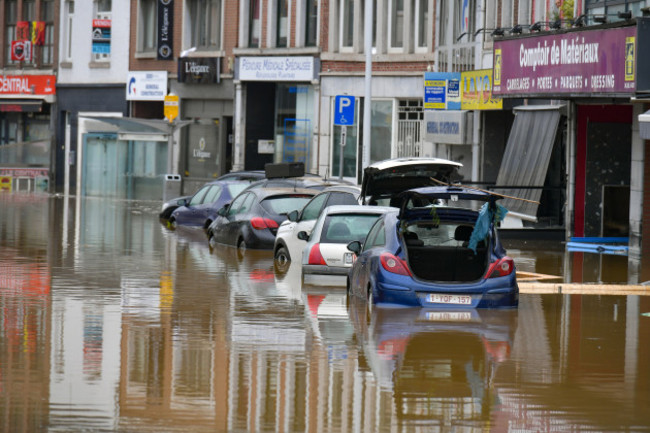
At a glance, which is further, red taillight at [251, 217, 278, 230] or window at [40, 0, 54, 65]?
window at [40, 0, 54, 65]

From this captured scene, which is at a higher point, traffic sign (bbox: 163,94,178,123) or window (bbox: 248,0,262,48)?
window (bbox: 248,0,262,48)

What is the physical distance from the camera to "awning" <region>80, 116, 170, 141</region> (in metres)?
46.7

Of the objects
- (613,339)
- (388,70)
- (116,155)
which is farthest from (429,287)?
(116,155)

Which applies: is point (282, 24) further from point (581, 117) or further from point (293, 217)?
point (293, 217)

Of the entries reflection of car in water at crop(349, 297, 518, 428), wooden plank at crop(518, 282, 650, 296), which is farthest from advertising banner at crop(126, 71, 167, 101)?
reflection of car in water at crop(349, 297, 518, 428)

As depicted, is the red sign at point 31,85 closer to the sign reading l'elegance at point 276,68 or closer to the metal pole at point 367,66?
the sign reading l'elegance at point 276,68

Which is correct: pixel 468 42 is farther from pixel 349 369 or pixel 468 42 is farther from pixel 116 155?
pixel 349 369

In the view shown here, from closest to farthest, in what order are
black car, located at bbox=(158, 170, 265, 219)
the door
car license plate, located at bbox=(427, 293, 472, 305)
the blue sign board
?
car license plate, located at bbox=(427, 293, 472, 305) → the blue sign board → black car, located at bbox=(158, 170, 265, 219) → the door

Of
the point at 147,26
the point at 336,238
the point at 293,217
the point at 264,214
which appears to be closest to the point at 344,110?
the point at 264,214

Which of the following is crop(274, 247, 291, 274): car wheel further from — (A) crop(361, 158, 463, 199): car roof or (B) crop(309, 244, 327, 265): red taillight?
(B) crop(309, 244, 327, 265): red taillight

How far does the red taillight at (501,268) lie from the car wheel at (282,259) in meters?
6.60

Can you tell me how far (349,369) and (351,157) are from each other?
32.3 meters

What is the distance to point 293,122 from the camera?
1820 inches

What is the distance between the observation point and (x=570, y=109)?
28.9 meters
